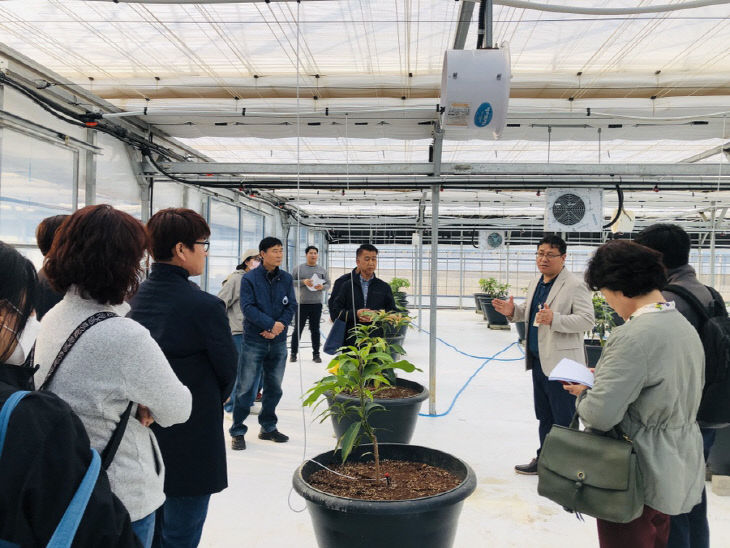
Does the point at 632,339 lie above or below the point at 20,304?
below

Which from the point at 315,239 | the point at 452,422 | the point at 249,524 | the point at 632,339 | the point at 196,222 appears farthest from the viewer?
the point at 315,239

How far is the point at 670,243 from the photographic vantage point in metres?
1.88

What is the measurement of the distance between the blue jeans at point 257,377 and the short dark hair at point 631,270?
2.48m

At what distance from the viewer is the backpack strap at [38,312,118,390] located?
3.42ft

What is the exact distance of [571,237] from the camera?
53.7 ft

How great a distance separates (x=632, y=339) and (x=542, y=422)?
1620 mm

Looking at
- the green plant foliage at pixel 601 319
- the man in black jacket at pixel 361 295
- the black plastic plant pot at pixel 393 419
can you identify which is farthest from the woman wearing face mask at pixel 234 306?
the green plant foliage at pixel 601 319

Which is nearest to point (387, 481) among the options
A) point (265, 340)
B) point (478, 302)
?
point (265, 340)

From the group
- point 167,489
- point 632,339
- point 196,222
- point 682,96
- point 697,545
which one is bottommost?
point 697,545

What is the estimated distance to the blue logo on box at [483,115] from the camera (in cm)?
203

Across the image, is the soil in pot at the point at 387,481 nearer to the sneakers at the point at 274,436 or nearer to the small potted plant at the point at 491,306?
the sneakers at the point at 274,436

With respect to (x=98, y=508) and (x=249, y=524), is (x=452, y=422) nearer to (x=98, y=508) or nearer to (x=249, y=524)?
(x=249, y=524)

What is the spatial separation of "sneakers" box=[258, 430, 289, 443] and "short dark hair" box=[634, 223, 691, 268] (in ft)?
8.60

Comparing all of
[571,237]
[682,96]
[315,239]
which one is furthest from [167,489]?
[571,237]
